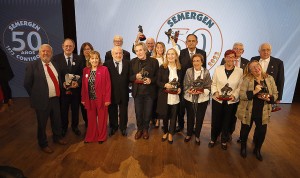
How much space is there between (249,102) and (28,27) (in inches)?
215

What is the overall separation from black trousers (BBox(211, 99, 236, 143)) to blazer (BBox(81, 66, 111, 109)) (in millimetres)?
1703

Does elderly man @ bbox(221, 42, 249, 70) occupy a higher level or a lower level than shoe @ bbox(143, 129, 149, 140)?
higher

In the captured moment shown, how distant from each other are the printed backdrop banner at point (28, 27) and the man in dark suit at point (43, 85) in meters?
2.95

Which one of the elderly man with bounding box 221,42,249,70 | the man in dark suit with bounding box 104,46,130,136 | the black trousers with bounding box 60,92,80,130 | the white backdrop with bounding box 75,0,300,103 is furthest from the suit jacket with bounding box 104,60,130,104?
the white backdrop with bounding box 75,0,300,103

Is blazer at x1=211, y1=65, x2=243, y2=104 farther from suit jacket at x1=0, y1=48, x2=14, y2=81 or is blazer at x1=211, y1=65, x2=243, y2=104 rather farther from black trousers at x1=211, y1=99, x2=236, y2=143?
suit jacket at x1=0, y1=48, x2=14, y2=81

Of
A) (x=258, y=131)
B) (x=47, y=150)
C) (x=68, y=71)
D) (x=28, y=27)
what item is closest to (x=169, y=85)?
(x=258, y=131)

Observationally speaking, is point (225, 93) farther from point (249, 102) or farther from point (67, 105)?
point (67, 105)

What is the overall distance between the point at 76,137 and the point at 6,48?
3562mm

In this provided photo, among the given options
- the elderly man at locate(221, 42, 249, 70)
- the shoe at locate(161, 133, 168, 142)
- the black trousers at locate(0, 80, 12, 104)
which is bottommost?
the shoe at locate(161, 133, 168, 142)

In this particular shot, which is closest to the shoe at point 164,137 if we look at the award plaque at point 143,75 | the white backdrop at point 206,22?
the award plaque at point 143,75

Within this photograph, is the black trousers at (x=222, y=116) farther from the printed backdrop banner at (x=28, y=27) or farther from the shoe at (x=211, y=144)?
the printed backdrop banner at (x=28, y=27)

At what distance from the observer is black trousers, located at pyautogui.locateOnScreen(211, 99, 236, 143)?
3.86 meters

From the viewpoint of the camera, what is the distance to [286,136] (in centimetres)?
472

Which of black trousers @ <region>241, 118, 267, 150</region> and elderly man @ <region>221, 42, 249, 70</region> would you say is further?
elderly man @ <region>221, 42, 249, 70</region>
